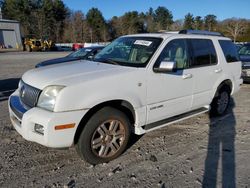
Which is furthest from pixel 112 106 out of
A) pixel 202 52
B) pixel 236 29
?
pixel 236 29

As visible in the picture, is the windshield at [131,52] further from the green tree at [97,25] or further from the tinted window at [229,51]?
the green tree at [97,25]

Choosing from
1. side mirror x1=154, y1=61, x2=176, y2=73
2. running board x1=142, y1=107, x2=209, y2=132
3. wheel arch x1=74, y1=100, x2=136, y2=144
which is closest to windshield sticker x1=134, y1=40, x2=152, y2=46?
A: side mirror x1=154, y1=61, x2=176, y2=73

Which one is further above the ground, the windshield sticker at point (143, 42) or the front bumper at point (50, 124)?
the windshield sticker at point (143, 42)

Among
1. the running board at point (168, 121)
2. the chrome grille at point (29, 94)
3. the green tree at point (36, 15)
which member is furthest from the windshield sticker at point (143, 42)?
the green tree at point (36, 15)

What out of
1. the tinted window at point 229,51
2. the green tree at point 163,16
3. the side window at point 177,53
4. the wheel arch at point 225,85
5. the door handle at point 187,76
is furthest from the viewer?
the green tree at point 163,16

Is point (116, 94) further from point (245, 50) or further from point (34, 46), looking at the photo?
point (34, 46)

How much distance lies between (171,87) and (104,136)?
4.66 ft

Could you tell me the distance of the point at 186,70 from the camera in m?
4.83

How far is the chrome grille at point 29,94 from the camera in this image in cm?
365

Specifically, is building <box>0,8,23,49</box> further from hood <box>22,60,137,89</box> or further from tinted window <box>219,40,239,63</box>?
hood <box>22,60,137,89</box>

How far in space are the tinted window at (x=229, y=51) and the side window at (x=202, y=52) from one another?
1.59 feet

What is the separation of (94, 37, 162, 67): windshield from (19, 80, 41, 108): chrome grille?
1.33m

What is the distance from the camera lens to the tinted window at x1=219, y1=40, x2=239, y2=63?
19.6ft

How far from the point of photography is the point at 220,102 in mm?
6141
